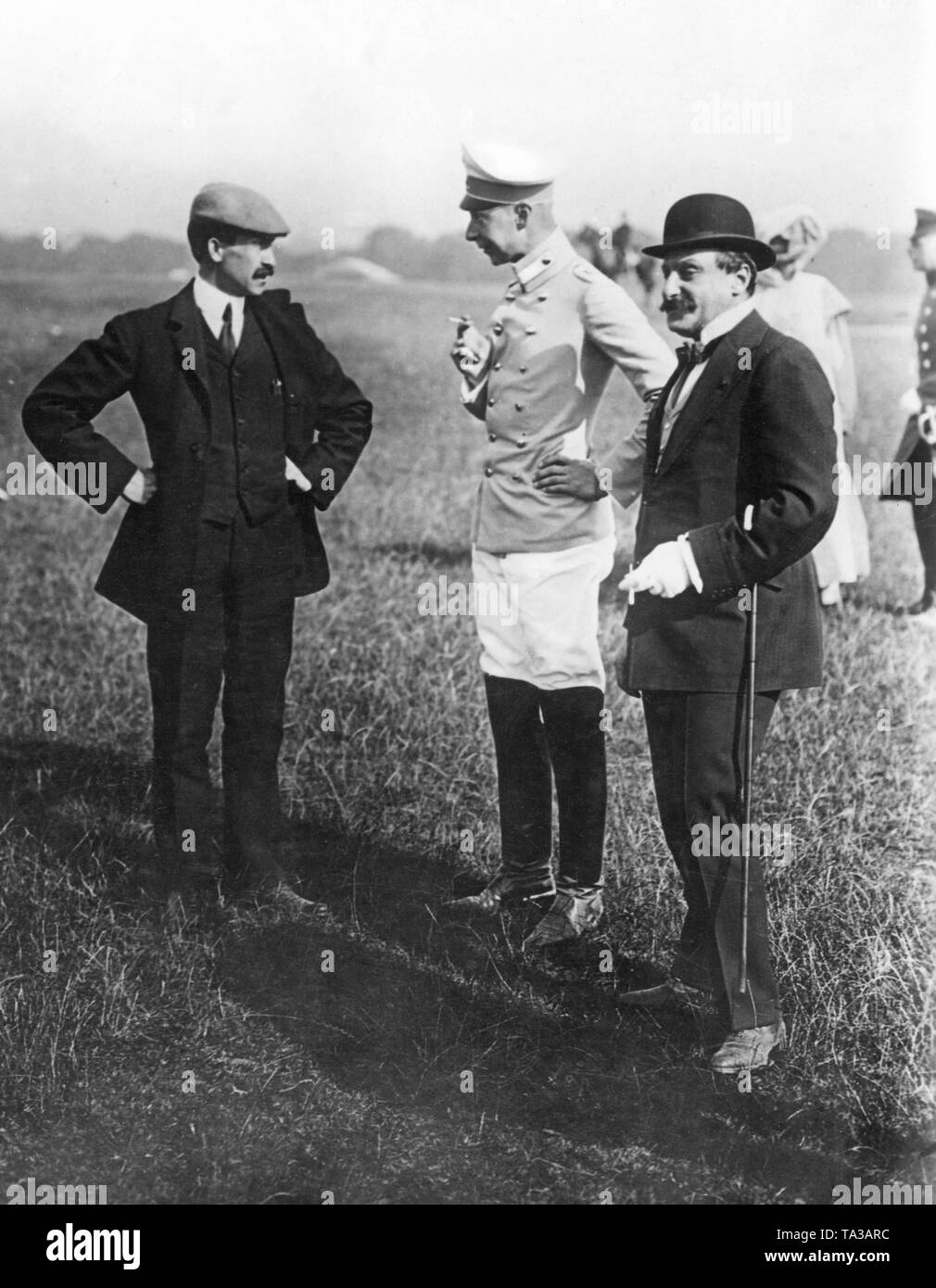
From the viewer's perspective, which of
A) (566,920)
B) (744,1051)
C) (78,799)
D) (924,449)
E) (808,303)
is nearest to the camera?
(744,1051)

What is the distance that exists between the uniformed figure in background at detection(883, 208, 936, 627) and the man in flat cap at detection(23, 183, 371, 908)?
75.0 inches

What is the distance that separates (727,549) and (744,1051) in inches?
53.9

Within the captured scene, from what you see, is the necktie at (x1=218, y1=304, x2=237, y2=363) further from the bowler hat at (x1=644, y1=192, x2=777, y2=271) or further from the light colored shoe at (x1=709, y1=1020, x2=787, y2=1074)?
the light colored shoe at (x1=709, y1=1020, x2=787, y2=1074)

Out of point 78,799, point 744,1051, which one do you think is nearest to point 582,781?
point 744,1051

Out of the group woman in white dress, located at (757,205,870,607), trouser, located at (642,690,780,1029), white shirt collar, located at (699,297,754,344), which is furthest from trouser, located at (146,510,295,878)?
woman in white dress, located at (757,205,870,607)

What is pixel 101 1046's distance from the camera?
4.14 meters

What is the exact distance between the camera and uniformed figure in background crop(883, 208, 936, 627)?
4887mm

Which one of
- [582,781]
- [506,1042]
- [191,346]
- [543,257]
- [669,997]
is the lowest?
[506,1042]

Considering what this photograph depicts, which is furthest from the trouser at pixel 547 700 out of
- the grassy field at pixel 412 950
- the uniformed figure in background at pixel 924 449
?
the uniformed figure in background at pixel 924 449

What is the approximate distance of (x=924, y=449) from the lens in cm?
516

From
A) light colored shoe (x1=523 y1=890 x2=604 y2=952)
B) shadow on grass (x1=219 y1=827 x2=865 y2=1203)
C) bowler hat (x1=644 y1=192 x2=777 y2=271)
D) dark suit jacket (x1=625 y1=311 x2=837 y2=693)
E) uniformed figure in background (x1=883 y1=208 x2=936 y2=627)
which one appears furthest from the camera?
uniformed figure in background (x1=883 y1=208 x2=936 y2=627)

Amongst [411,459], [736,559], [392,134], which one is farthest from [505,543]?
[411,459]

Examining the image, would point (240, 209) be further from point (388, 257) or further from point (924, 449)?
point (924, 449)

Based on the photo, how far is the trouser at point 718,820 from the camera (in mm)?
3742
